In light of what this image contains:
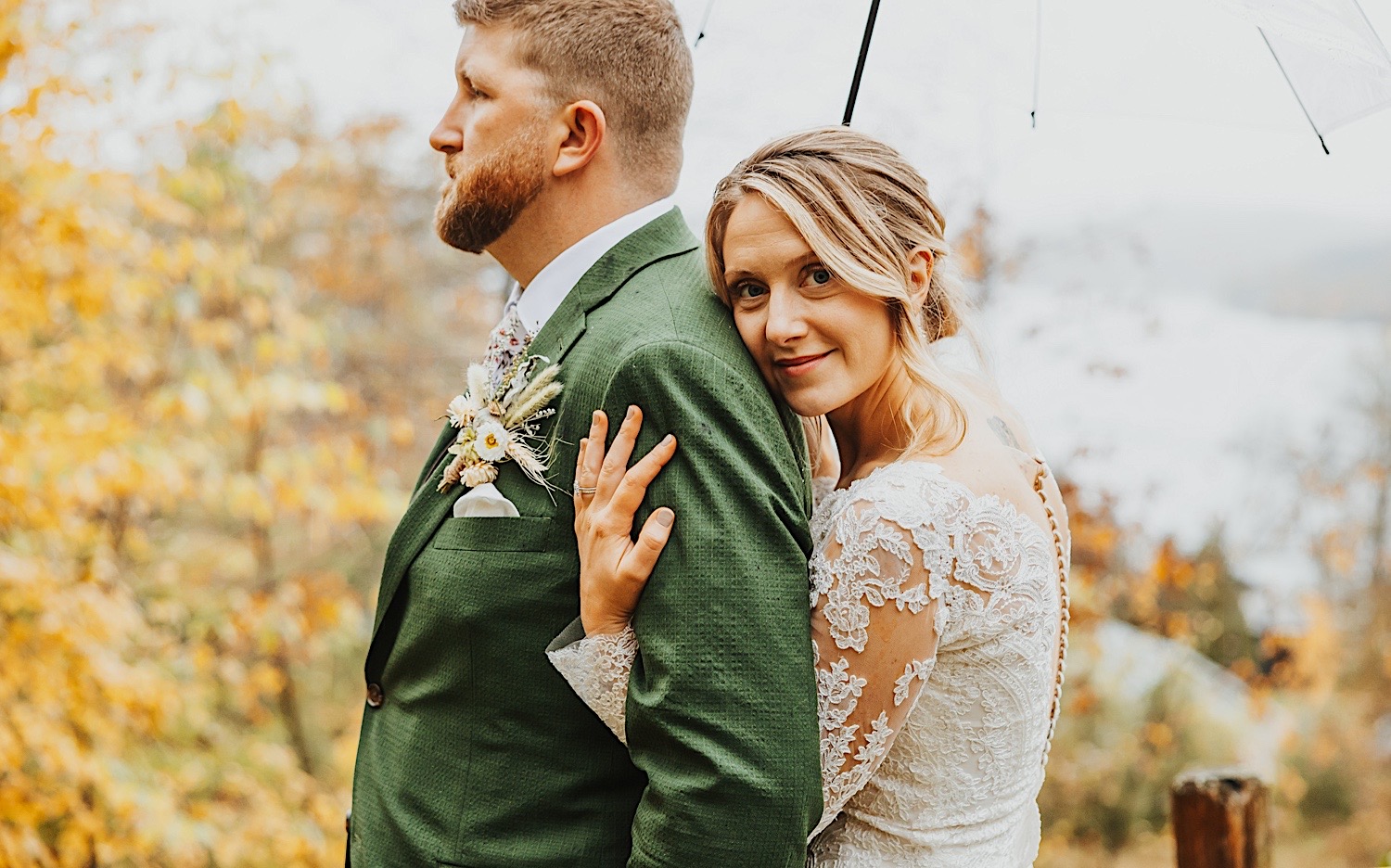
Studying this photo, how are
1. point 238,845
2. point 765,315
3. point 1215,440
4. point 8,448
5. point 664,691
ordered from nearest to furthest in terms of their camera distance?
point 664,691 → point 765,315 → point 8,448 → point 238,845 → point 1215,440

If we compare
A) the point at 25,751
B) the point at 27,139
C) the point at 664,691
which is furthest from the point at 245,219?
the point at 664,691

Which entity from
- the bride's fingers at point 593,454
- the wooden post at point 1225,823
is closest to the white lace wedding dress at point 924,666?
the bride's fingers at point 593,454

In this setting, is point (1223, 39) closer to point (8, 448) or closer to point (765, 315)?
point (765, 315)

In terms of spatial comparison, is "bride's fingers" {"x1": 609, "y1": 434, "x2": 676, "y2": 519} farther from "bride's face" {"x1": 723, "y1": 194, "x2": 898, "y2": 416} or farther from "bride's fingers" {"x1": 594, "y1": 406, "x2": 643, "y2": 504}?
"bride's face" {"x1": 723, "y1": 194, "x2": 898, "y2": 416}

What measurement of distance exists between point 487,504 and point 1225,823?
7.69ft

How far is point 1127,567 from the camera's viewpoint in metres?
5.26

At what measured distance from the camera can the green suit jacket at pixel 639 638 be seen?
1492 mm

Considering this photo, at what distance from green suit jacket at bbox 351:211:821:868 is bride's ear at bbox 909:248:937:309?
277mm

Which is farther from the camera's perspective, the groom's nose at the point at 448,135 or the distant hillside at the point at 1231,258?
the distant hillside at the point at 1231,258

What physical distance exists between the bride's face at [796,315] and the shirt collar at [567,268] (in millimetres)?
260

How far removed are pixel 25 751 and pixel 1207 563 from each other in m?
5.06

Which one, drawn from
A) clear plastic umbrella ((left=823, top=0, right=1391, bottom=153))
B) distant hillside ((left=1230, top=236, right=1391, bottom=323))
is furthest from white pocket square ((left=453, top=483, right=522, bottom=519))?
distant hillside ((left=1230, top=236, right=1391, bottom=323))

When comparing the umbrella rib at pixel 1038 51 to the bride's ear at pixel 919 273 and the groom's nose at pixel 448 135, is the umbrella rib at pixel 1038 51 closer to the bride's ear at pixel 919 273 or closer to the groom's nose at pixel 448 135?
the bride's ear at pixel 919 273

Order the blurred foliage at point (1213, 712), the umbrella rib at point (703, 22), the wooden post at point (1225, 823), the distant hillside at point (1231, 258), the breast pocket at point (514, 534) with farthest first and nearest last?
the blurred foliage at point (1213, 712) < the distant hillside at point (1231, 258) < the wooden post at point (1225, 823) < the umbrella rib at point (703, 22) < the breast pocket at point (514, 534)
